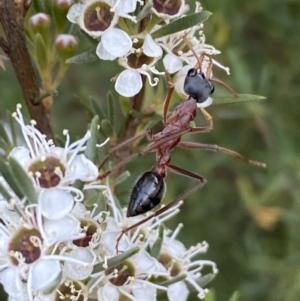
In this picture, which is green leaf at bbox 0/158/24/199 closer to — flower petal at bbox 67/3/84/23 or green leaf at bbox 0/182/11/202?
green leaf at bbox 0/182/11/202

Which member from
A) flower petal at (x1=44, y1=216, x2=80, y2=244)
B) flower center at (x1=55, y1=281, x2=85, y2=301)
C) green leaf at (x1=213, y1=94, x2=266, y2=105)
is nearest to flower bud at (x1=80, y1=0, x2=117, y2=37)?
green leaf at (x1=213, y1=94, x2=266, y2=105)

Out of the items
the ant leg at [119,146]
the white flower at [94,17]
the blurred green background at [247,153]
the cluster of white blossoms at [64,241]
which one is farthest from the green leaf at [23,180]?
the blurred green background at [247,153]

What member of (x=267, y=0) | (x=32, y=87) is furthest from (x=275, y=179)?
(x=32, y=87)

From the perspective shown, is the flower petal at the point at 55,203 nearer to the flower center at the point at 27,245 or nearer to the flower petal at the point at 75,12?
the flower center at the point at 27,245

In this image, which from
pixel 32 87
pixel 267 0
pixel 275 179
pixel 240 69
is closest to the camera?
pixel 32 87

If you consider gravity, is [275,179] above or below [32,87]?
below

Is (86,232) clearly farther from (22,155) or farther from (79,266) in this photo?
(22,155)

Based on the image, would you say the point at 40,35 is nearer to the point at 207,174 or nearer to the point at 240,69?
the point at 240,69

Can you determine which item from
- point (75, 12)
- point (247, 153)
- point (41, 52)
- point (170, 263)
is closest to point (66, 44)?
point (41, 52)
